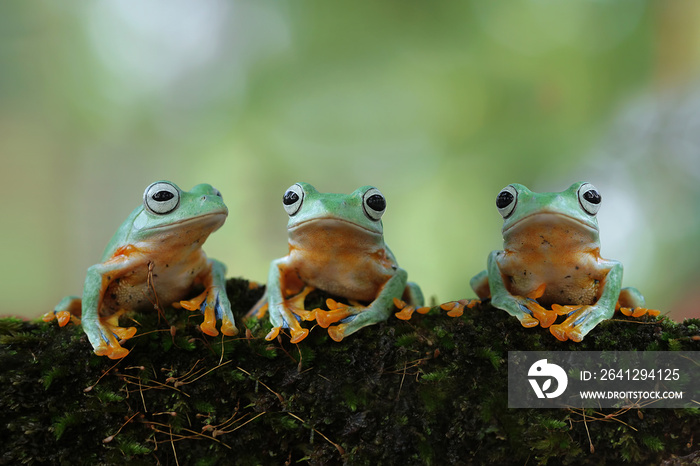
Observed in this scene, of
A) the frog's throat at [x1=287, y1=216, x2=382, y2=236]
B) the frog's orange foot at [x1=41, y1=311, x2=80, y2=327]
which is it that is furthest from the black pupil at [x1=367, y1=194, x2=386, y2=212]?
the frog's orange foot at [x1=41, y1=311, x2=80, y2=327]

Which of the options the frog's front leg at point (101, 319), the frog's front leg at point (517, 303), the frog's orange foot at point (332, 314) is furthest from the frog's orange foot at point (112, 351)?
the frog's front leg at point (517, 303)

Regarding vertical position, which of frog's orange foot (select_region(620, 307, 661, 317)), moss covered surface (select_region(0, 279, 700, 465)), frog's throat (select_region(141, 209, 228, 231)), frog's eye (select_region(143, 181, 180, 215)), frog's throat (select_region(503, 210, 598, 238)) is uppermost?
frog's throat (select_region(503, 210, 598, 238))

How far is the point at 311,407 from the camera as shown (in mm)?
2260

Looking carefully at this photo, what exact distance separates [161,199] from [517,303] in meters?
2.14

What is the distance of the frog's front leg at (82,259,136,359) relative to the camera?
234 centimetres

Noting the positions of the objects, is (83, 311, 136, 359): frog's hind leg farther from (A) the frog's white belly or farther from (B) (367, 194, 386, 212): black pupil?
(B) (367, 194, 386, 212): black pupil

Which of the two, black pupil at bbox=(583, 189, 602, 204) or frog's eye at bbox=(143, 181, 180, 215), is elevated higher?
black pupil at bbox=(583, 189, 602, 204)

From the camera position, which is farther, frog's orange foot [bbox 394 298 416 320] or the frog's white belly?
the frog's white belly

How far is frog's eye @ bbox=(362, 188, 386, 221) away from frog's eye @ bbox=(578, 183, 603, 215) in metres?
1.11

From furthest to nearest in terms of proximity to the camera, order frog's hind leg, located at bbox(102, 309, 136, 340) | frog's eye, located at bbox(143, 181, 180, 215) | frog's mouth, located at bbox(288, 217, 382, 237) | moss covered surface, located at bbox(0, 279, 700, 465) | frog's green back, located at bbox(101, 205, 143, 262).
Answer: frog's green back, located at bbox(101, 205, 143, 262) → frog's eye, located at bbox(143, 181, 180, 215) → frog's mouth, located at bbox(288, 217, 382, 237) → frog's hind leg, located at bbox(102, 309, 136, 340) → moss covered surface, located at bbox(0, 279, 700, 465)

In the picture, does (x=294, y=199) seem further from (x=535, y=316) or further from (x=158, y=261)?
(x=535, y=316)

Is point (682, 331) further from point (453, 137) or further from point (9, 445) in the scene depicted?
point (453, 137)

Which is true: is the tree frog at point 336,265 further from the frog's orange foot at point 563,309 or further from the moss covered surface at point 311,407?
the frog's orange foot at point 563,309

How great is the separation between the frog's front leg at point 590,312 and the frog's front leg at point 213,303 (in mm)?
1724
